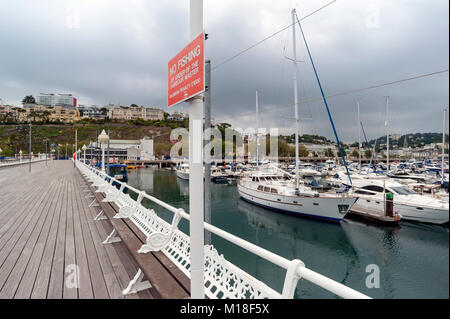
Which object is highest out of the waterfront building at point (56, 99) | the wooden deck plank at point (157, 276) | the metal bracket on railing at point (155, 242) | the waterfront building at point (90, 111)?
the waterfront building at point (56, 99)

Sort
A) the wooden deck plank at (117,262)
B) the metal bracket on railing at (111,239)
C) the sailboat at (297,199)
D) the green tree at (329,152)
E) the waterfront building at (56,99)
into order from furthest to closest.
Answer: the waterfront building at (56,99)
the green tree at (329,152)
the sailboat at (297,199)
the metal bracket on railing at (111,239)
the wooden deck plank at (117,262)

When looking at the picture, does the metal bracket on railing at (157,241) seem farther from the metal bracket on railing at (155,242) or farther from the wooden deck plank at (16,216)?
the wooden deck plank at (16,216)

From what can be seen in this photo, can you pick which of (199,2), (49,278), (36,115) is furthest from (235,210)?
(36,115)

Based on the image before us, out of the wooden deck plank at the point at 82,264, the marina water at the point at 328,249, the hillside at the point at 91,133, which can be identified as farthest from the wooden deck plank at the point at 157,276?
the hillside at the point at 91,133

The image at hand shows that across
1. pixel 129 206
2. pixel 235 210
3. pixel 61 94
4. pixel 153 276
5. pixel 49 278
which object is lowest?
pixel 235 210

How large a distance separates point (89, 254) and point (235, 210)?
593 inches

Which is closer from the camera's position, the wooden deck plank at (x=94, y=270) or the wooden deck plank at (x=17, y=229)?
the wooden deck plank at (x=94, y=270)

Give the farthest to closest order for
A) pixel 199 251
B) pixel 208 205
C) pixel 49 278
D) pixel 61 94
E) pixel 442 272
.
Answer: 1. pixel 61 94
2. pixel 208 205
3. pixel 49 278
4. pixel 199 251
5. pixel 442 272

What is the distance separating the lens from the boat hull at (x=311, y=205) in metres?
12.7

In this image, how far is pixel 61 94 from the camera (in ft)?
507

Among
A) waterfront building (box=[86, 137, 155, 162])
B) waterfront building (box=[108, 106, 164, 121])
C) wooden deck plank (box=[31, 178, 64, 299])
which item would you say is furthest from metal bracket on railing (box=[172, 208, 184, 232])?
waterfront building (box=[108, 106, 164, 121])

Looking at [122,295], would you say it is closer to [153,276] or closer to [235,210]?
[153,276]

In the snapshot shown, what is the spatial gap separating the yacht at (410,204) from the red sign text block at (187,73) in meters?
1.31
